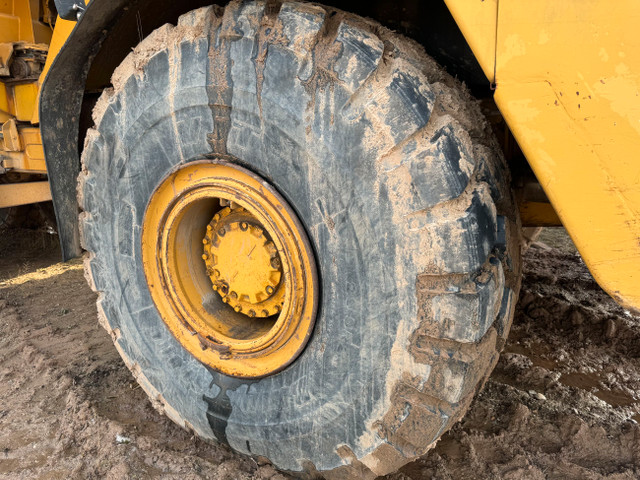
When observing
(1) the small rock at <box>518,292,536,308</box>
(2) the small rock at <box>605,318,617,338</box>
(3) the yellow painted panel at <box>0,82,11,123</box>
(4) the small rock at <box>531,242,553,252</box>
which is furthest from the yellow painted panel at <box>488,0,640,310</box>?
(4) the small rock at <box>531,242,553,252</box>

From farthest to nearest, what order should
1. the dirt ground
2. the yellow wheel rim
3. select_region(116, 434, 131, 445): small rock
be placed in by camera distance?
select_region(116, 434, 131, 445): small rock
the dirt ground
the yellow wheel rim

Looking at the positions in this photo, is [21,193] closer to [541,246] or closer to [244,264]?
[244,264]

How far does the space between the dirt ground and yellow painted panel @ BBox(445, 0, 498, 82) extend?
1.45 metres

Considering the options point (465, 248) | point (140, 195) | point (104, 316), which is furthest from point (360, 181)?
point (104, 316)

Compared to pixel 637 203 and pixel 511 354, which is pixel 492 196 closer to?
pixel 637 203

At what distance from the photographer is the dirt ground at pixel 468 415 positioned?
1975 millimetres

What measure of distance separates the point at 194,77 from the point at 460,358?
3.69 feet

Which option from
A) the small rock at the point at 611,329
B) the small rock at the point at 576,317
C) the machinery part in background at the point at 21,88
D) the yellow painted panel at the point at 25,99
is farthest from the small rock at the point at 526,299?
the yellow painted panel at the point at 25,99

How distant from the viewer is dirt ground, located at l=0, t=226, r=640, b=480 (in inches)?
77.8

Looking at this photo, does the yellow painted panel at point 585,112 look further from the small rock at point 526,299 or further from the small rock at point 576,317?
the small rock at point 526,299

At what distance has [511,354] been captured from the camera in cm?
272

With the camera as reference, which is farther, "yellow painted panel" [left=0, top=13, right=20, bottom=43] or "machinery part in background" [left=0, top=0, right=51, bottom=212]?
"yellow painted panel" [left=0, top=13, right=20, bottom=43]

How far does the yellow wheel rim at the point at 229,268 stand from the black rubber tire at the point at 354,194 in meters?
0.05

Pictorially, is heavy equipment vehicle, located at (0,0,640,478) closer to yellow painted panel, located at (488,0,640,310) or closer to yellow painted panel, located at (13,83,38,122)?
yellow painted panel, located at (488,0,640,310)
